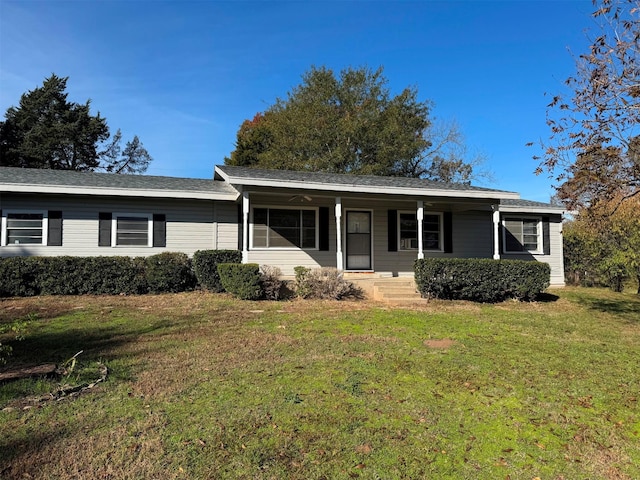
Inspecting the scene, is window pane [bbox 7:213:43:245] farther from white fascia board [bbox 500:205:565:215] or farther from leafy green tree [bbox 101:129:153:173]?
leafy green tree [bbox 101:129:153:173]

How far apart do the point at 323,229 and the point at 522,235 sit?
7502 mm

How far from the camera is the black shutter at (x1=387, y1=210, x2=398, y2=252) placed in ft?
44.3

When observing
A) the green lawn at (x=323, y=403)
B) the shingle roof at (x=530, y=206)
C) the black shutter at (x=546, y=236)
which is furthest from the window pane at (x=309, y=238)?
the black shutter at (x=546, y=236)

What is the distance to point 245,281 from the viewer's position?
31.7ft

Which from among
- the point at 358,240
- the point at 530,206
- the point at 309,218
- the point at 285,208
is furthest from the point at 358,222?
the point at 530,206

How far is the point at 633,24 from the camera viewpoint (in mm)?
6844

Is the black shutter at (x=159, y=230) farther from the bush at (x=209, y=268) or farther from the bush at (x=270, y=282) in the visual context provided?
the bush at (x=270, y=282)

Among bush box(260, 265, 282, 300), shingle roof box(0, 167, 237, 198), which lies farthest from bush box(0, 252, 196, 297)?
bush box(260, 265, 282, 300)

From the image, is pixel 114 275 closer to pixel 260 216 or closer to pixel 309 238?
pixel 260 216

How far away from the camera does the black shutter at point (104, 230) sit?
11.5 meters

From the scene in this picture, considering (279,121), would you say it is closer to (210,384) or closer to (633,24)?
(633,24)

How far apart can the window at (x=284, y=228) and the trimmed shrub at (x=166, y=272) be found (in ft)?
7.24

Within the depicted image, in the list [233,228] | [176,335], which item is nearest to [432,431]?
[176,335]

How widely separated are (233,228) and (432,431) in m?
10.0
